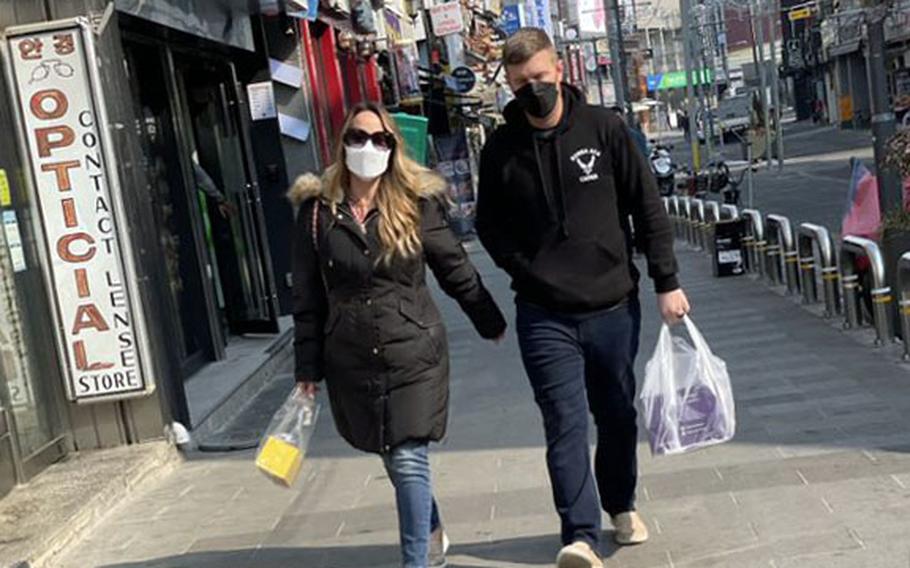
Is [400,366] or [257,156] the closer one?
[400,366]

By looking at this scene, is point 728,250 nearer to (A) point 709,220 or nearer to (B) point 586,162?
(A) point 709,220

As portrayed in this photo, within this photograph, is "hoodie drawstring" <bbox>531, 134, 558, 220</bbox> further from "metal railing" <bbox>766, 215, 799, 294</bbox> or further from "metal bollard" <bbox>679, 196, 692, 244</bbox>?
"metal bollard" <bbox>679, 196, 692, 244</bbox>

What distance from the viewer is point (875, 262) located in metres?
8.89

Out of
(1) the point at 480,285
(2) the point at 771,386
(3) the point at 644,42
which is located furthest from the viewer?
(3) the point at 644,42

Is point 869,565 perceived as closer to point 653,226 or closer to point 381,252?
point 653,226

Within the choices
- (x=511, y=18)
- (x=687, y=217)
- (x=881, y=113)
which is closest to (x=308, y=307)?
(x=881, y=113)

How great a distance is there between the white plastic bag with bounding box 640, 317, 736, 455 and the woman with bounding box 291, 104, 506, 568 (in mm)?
671

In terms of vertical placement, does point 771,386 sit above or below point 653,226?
below

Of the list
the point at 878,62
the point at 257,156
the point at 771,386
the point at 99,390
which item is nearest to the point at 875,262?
the point at 771,386

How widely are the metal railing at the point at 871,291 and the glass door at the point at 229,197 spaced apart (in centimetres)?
550

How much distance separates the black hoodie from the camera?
4.68 m

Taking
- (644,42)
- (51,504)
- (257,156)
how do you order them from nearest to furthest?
(51,504)
(257,156)
(644,42)

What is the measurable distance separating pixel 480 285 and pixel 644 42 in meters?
102

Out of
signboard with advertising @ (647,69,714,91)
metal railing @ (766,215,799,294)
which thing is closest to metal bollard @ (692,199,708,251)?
metal railing @ (766,215,799,294)
